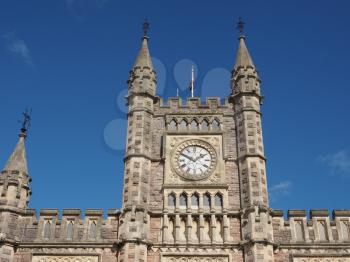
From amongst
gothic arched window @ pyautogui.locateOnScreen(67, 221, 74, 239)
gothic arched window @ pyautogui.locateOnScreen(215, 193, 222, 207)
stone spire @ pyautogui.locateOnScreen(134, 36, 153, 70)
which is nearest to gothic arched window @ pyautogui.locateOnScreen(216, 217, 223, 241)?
gothic arched window @ pyautogui.locateOnScreen(215, 193, 222, 207)

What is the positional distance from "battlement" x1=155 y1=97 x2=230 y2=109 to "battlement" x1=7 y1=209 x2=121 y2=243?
23.6ft

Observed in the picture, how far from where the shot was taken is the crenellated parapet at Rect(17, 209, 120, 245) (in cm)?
2412

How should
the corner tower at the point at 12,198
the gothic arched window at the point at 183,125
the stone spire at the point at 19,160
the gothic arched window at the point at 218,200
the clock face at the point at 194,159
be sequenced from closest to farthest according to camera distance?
1. the corner tower at the point at 12,198
2. the gothic arched window at the point at 218,200
3. the stone spire at the point at 19,160
4. the clock face at the point at 194,159
5. the gothic arched window at the point at 183,125

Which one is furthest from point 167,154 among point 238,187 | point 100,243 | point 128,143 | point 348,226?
point 348,226

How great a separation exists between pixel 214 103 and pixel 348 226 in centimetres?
973

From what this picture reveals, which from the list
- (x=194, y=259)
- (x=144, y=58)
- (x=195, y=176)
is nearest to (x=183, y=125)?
(x=195, y=176)

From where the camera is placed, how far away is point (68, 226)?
24.6 meters

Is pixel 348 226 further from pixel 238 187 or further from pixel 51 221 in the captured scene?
pixel 51 221

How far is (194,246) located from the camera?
23.7m

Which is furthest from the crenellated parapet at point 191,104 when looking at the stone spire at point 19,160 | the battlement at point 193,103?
the stone spire at point 19,160

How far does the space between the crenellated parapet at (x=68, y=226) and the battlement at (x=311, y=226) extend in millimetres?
7661

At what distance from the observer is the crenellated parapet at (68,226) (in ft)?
79.2

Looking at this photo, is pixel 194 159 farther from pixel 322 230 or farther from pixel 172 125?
pixel 322 230

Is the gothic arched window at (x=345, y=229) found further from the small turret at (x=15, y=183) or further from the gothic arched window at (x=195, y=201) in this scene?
the small turret at (x=15, y=183)
